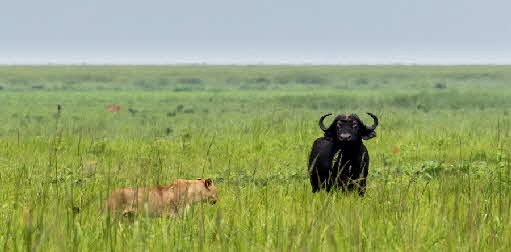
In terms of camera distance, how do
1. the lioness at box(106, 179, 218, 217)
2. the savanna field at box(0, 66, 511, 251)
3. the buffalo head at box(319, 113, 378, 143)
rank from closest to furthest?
the savanna field at box(0, 66, 511, 251), the lioness at box(106, 179, 218, 217), the buffalo head at box(319, 113, 378, 143)

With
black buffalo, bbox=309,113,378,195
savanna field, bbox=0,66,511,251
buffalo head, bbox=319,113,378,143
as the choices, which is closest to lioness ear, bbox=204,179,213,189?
savanna field, bbox=0,66,511,251

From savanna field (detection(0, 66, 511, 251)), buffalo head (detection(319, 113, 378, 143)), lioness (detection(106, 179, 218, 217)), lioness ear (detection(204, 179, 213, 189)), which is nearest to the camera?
savanna field (detection(0, 66, 511, 251))

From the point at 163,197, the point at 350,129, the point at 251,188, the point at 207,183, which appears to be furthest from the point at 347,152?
the point at 163,197

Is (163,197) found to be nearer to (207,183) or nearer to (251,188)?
(207,183)

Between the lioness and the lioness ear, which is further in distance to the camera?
the lioness ear

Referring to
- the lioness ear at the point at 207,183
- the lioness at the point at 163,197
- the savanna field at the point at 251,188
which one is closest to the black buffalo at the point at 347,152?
the savanna field at the point at 251,188

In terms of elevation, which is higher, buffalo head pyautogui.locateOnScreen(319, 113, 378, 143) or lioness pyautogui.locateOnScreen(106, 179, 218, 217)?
buffalo head pyautogui.locateOnScreen(319, 113, 378, 143)

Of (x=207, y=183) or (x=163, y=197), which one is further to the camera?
(x=207, y=183)

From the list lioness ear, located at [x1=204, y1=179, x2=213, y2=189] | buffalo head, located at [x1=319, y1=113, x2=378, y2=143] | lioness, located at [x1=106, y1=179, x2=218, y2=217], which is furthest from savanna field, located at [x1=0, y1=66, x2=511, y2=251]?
buffalo head, located at [x1=319, y1=113, x2=378, y2=143]

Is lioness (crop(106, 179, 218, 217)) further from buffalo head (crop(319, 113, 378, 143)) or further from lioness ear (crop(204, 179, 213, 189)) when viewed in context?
buffalo head (crop(319, 113, 378, 143))

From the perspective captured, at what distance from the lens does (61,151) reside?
14164 millimetres

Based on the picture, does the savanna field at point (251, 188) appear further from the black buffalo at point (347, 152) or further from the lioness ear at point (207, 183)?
the black buffalo at point (347, 152)

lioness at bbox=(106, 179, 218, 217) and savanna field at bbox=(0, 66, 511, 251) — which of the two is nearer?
savanna field at bbox=(0, 66, 511, 251)

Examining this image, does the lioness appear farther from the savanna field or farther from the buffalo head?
the buffalo head
